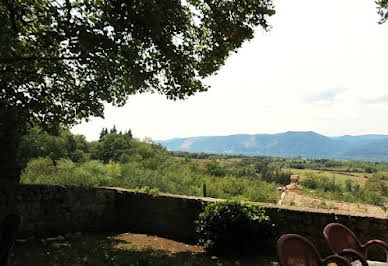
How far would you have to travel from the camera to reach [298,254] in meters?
2.38

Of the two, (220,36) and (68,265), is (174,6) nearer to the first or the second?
(220,36)

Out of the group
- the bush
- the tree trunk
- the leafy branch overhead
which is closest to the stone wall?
the tree trunk

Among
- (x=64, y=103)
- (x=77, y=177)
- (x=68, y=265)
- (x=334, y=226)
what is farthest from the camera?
(x=77, y=177)

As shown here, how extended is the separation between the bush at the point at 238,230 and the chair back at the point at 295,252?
2.54m

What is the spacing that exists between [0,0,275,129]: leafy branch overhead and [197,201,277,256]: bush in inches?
111

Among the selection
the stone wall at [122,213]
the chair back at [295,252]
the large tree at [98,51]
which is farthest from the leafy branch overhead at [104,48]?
the chair back at [295,252]

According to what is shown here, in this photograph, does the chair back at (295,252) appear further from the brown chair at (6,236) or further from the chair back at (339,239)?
the brown chair at (6,236)

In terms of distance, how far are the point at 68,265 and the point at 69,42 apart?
153 inches

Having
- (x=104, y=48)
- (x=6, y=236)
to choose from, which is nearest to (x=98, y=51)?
(x=104, y=48)

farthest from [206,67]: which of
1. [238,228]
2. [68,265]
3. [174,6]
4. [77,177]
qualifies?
[77,177]

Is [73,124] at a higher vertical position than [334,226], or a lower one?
higher

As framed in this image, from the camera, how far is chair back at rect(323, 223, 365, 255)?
2.81 meters

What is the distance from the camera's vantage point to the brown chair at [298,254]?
2252 millimetres

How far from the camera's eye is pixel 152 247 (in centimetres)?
572
